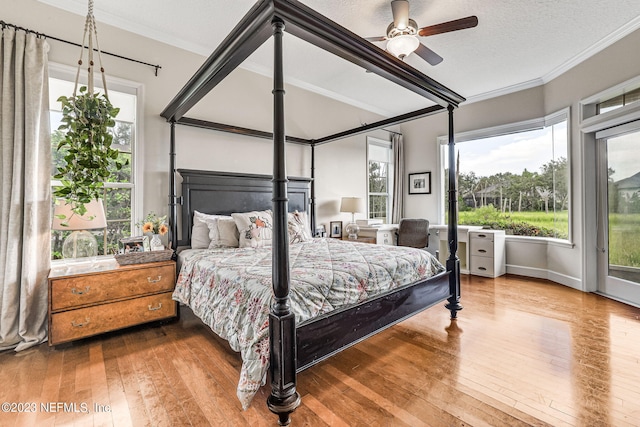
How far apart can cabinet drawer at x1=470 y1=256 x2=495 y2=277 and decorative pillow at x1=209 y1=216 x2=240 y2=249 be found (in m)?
3.72

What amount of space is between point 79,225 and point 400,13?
3.20m

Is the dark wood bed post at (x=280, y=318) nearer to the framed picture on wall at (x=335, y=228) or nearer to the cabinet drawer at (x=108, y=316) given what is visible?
the cabinet drawer at (x=108, y=316)

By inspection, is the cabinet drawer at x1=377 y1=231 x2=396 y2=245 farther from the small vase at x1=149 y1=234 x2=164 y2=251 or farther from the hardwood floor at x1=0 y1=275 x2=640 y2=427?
the small vase at x1=149 y1=234 x2=164 y2=251

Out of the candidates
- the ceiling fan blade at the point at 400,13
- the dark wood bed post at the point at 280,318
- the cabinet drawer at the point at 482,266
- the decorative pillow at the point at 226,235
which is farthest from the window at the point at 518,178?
the dark wood bed post at the point at 280,318

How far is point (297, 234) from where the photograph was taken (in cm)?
344

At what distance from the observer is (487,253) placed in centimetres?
457

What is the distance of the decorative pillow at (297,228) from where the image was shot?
3.41 metres

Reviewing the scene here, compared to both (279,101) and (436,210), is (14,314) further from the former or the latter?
(436,210)

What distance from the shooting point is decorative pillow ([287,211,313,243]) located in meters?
3.41

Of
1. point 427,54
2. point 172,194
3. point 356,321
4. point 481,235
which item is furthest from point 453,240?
point 172,194

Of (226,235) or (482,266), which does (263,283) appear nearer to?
(226,235)

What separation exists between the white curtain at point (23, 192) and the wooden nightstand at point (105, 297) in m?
0.24

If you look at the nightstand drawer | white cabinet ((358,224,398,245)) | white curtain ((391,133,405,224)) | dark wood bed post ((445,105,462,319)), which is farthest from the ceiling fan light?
white curtain ((391,133,405,224))

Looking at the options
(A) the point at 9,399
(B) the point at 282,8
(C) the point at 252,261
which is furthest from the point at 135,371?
(B) the point at 282,8
